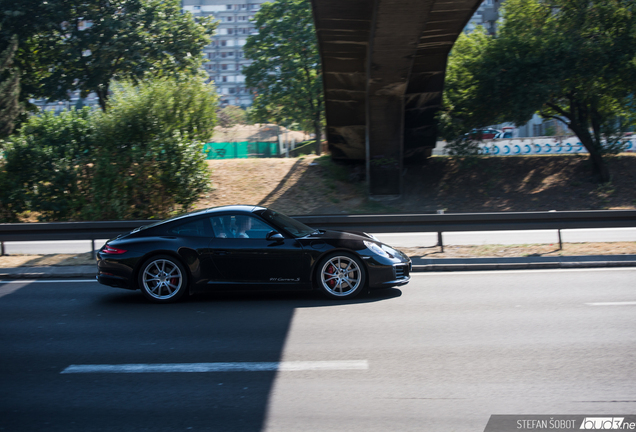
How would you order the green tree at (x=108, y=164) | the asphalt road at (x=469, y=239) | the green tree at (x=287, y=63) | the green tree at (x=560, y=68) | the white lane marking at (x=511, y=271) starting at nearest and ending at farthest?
the white lane marking at (x=511, y=271)
the asphalt road at (x=469, y=239)
the green tree at (x=108, y=164)
the green tree at (x=560, y=68)
the green tree at (x=287, y=63)

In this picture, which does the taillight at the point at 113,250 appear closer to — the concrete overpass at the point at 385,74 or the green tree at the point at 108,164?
the concrete overpass at the point at 385,74

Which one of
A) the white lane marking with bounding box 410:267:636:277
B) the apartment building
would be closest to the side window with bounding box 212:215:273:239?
the white lane marking with bounding box 410:267:636:277

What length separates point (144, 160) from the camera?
1652cm

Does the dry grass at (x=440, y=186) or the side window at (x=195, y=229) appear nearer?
the side window at (x=195, y=229)

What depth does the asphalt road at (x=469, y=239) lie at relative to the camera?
1245 centimetres

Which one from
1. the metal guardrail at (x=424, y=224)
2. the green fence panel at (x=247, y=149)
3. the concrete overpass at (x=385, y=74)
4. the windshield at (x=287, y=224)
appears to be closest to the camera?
the windshield at (x=287, y=224)

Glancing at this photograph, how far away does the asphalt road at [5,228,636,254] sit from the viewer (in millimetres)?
12445

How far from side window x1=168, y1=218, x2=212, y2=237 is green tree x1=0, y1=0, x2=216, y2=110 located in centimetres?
2065

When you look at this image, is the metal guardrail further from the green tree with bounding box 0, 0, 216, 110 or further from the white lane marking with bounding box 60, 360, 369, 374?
the green tree with bounding box 0, 0, 216, 110

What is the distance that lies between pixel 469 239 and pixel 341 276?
681 centimetres

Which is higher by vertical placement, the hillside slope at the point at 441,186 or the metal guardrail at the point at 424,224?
the hillside slope at the point at 441,186

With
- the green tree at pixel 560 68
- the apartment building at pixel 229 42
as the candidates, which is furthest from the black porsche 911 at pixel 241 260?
the apartment building at pixel 229 42

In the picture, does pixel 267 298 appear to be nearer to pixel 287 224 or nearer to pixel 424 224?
pixel 287 224

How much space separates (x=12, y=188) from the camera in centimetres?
1753
